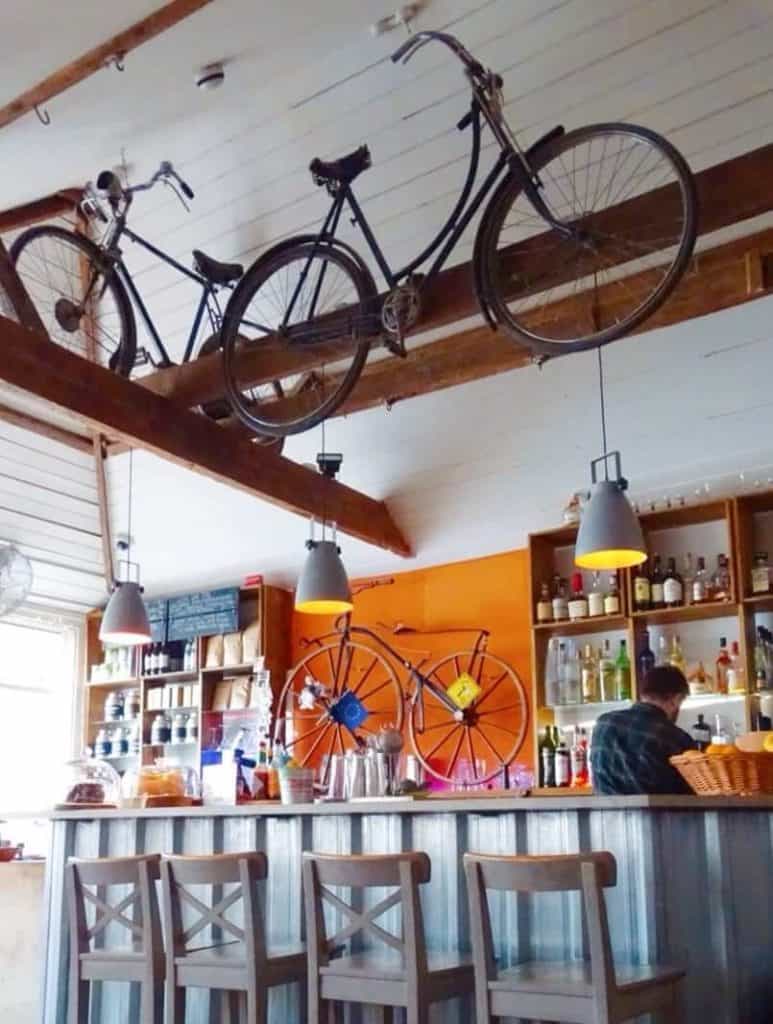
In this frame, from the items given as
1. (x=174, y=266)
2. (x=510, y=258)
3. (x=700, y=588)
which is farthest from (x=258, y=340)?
(x=700, y=588)

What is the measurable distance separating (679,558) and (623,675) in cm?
69

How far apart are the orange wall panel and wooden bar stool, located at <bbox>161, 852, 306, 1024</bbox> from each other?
342 cm

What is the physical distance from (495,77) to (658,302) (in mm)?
1175

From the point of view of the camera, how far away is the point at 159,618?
8555mm

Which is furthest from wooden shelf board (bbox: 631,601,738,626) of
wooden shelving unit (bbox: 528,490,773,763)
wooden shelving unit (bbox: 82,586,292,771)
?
wooden shelving unit (bbox: 82,586,292,771)

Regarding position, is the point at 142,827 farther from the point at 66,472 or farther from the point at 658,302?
the point at 66,472

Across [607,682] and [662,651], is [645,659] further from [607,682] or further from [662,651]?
[607,682]

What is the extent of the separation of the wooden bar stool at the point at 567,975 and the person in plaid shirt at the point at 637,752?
0.94m

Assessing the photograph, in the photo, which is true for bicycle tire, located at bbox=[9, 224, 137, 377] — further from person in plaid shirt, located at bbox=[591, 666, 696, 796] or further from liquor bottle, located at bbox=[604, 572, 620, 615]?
person in plaid shirt, located at bbox=[591, 666, 696, 796]

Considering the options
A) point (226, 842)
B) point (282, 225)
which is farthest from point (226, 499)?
point (226, 842)

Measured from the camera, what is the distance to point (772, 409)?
5965 mm

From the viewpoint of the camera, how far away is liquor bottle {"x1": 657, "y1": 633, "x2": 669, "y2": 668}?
248 inches

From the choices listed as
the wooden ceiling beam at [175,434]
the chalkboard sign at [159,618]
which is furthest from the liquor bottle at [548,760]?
the chalkboard sign at [159,618]

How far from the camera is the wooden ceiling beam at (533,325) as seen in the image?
5.17 meters
